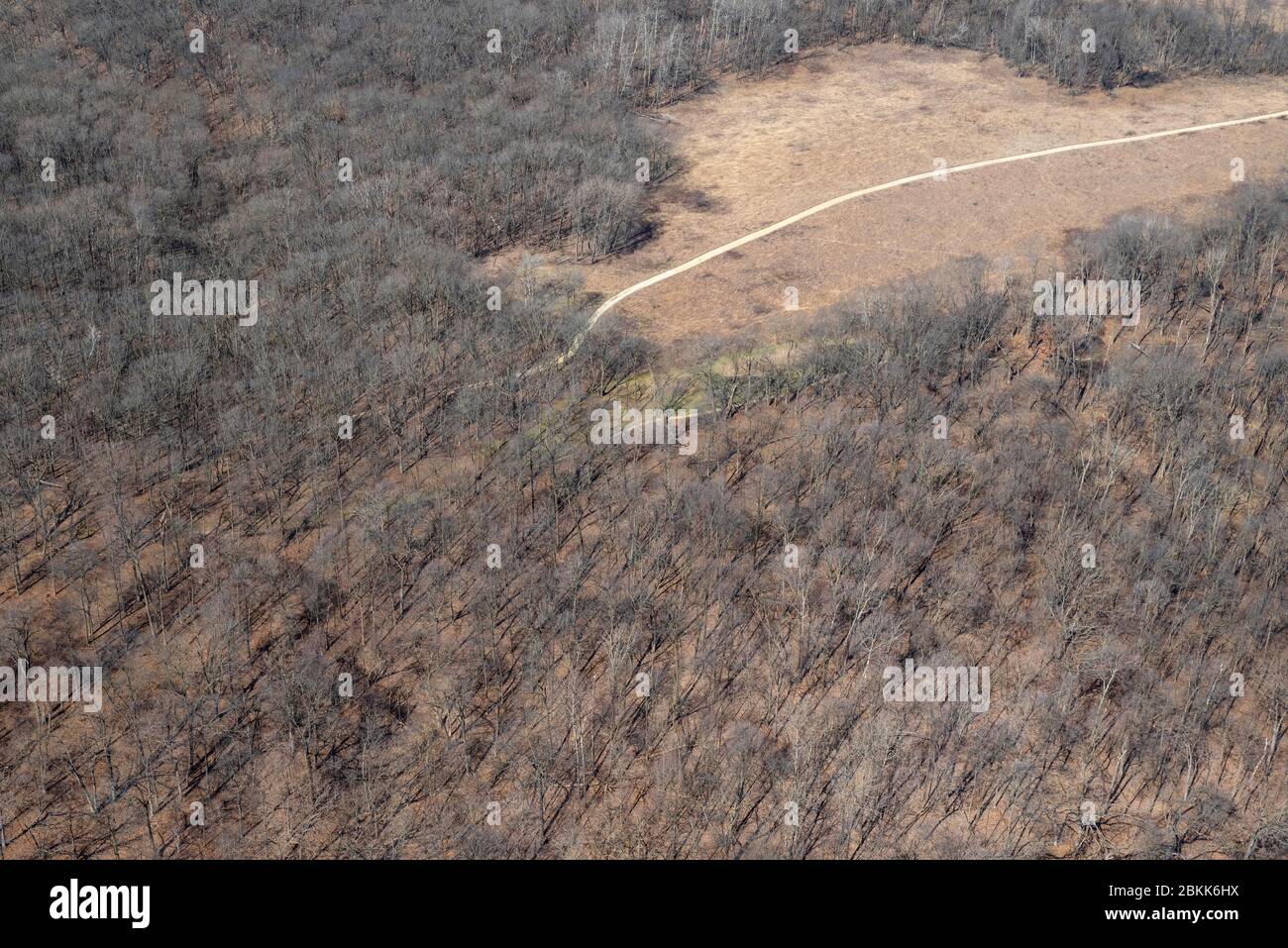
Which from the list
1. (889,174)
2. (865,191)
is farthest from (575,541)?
(889,174)

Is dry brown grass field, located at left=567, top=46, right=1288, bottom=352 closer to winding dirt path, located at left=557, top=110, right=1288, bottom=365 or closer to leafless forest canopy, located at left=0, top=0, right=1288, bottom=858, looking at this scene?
winding dirt path, located at left=557, top=110, right=1288, bottom=365

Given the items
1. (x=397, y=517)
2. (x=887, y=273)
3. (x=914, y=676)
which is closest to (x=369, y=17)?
(x=887, y=273)

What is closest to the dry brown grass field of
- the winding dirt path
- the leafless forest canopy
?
the winding dirt path

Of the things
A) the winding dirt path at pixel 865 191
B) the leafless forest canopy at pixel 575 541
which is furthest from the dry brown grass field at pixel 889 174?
the leafless forest canopy at pixel 575 541

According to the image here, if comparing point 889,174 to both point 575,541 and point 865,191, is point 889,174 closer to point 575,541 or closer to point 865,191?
point 865,191

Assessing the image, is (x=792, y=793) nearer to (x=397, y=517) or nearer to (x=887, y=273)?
(x=397, y=517)

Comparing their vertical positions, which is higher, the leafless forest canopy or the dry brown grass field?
the dry brown grass field

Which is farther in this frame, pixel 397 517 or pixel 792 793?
pixel 397 517

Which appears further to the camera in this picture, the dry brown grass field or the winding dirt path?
the dry brown grass field
